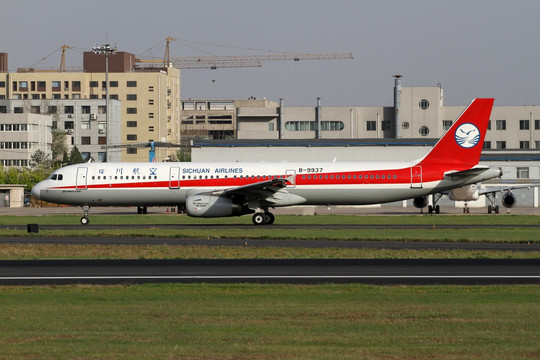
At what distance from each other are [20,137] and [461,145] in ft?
357

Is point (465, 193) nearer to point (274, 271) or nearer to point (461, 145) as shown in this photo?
point (461, 145)

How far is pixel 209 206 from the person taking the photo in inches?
1889

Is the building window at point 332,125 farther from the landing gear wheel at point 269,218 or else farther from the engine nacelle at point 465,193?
the landing gear wheel at point 269,218

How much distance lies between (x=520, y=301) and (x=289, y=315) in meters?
5.58

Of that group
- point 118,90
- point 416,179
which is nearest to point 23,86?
point 118,90

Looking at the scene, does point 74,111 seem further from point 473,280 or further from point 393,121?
point 473,280

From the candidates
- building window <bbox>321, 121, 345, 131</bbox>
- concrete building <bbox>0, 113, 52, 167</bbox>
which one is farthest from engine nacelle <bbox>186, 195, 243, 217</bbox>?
concrete building <bbox>0, 113, 52, 167</bbox>

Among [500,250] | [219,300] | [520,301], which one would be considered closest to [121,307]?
[219,300]

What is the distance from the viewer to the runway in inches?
896

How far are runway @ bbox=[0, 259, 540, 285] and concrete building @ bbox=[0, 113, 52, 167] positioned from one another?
124 m

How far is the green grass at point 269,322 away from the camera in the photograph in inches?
513

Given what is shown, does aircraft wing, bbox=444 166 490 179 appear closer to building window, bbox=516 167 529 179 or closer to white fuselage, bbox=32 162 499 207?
white fuselage, bbox=32 162 499 207

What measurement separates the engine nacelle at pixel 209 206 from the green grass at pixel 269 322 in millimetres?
26450

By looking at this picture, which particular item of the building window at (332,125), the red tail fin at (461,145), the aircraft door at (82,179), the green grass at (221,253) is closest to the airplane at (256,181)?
the aircraft door at (82,179)
